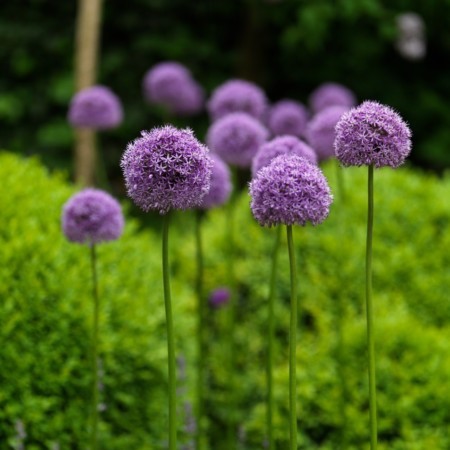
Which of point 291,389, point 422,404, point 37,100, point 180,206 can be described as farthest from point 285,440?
point 37,100

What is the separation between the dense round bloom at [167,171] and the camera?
165cm

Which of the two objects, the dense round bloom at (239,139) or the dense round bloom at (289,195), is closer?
the dense round bloom at (289,195)

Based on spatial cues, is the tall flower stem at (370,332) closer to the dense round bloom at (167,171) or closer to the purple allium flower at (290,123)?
the dense round bloom at (167,171)

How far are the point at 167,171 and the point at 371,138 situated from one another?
1.52 ft

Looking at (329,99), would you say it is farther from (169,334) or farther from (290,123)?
(169,334)

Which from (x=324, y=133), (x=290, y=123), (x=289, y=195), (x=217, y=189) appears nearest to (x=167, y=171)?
(x=289, y=195)

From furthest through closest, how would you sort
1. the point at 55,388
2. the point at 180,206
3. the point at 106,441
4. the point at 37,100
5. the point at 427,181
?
the point at 37,100, the point at 427,181, the point at 106,441, the point at 55,388, the point at 180,206

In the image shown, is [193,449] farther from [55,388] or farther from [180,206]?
[180,206]

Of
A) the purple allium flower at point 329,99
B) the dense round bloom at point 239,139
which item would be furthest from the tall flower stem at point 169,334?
the purple allium flower at point 329,99

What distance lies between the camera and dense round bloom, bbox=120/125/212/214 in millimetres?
1651

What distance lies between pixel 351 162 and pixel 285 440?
2.19 meters

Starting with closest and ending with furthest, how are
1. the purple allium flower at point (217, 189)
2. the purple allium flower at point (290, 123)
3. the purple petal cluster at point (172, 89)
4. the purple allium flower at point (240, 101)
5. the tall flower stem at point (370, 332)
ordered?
1. the tall flower stem at point (370, 332)
2. the purple allium flower at point (217, 189)
3. the purple allium flower at point (240, 101)
4. the purple allium flower at point (290, 123)
5. the purple petal cluster at point (172, 89)

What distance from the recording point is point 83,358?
10.4 ft

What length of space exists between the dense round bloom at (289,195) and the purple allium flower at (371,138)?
0.09m
